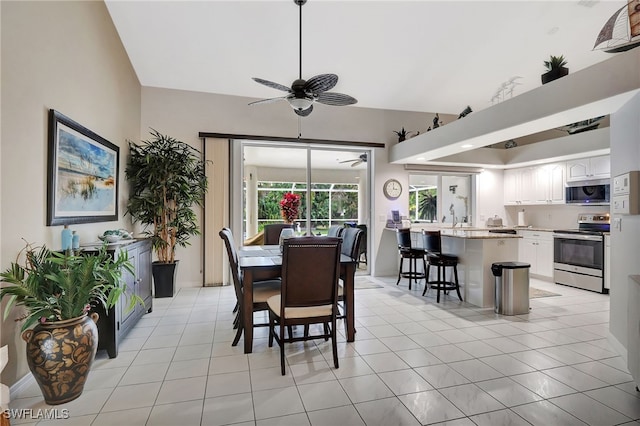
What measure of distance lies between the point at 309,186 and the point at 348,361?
3686 millimetres

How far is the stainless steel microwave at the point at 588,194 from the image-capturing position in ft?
16.2

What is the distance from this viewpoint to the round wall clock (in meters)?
6.09

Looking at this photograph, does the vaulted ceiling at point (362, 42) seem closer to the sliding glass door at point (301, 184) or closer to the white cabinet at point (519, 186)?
the sliding glass door at point (301, 184)

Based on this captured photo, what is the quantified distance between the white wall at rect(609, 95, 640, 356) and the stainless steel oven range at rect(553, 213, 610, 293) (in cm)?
235

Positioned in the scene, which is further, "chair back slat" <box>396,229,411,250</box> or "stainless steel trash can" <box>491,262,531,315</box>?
"chair back slat" <box>396,229,411,250</box>

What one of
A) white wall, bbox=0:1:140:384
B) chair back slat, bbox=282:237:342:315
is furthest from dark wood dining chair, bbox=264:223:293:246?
chair back slat, bbox=282:237:342:315

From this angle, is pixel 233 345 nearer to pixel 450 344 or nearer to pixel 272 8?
pixel 450 344

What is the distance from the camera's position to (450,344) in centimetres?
290

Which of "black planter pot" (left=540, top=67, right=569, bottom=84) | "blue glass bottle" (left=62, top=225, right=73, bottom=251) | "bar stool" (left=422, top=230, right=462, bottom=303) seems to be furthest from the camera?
"bar stool" (left=422, top=230, right=462, bottom=303)

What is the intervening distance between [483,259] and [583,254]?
215 centimetres

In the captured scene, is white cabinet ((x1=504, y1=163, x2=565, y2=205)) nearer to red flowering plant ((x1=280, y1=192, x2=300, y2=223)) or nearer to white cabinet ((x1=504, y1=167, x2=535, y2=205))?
white cabinet ((x1=504, y1=167, x2=535, y2=205))

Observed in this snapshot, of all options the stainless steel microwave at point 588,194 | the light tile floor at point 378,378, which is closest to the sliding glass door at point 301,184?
the light tile floor at point 378,378

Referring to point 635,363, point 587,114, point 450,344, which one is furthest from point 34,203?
point 587,114

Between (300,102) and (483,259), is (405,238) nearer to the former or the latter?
(483,259)
